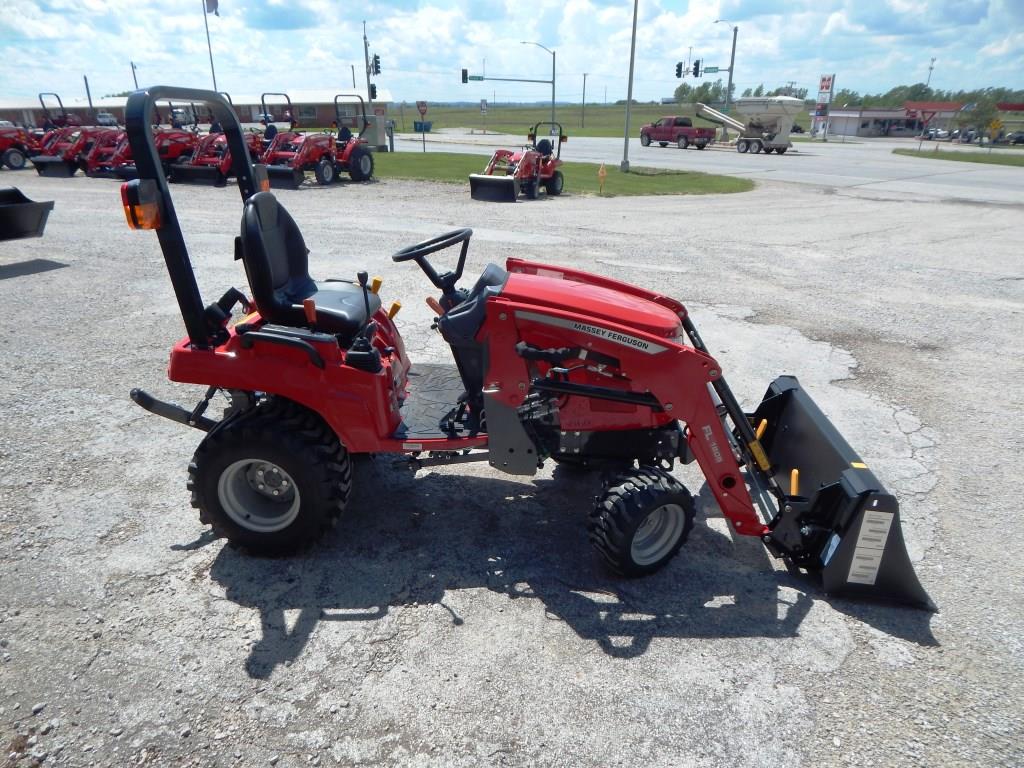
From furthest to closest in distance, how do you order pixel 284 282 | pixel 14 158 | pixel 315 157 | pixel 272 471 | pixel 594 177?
pixel 14 158 → pixel 594 177 → pixel 315 157 → pixel 284 282 → pixel 272 471

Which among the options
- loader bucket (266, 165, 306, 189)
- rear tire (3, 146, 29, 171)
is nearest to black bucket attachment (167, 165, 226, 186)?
loader bucket (266, 165, 306, 189)

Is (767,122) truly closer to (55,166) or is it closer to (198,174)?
(198,174)

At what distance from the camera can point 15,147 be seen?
2083 cm

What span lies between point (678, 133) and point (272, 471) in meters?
36.7

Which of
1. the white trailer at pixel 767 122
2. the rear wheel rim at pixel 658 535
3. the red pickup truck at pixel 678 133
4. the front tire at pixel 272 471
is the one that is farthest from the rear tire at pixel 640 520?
the red pickup truck at pixel 678 133

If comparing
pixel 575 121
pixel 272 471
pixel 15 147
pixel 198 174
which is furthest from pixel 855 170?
pixel 575 121

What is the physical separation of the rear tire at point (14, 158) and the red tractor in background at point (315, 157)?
9.49 m

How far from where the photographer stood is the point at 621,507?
9.68 ft

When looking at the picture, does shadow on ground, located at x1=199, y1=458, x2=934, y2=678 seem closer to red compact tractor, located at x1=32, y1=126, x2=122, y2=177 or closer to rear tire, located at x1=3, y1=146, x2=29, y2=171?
red compact tractor, located at x1=32, y1=126, x2=122, y2=177

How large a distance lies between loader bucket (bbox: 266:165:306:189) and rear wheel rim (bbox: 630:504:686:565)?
15.6 metres

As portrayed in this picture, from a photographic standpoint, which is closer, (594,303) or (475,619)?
(475,619)

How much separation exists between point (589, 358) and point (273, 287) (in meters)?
1.59

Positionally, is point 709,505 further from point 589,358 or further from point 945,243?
point 945,243

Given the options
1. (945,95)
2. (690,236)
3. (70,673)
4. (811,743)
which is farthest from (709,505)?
(945,95)
